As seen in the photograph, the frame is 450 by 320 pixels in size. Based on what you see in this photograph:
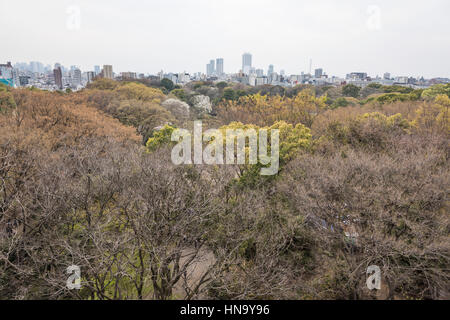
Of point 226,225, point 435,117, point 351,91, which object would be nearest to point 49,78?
point 351,91

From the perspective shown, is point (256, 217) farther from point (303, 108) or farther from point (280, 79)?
point (280, 79)

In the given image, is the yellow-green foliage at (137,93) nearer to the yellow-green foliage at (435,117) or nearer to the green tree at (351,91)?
the yellow-green foliage at (435,117)

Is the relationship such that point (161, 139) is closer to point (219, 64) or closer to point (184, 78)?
point (184, 78)

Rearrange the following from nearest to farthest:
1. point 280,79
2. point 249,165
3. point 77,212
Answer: point 77,212
point 249,165
point 280,79
